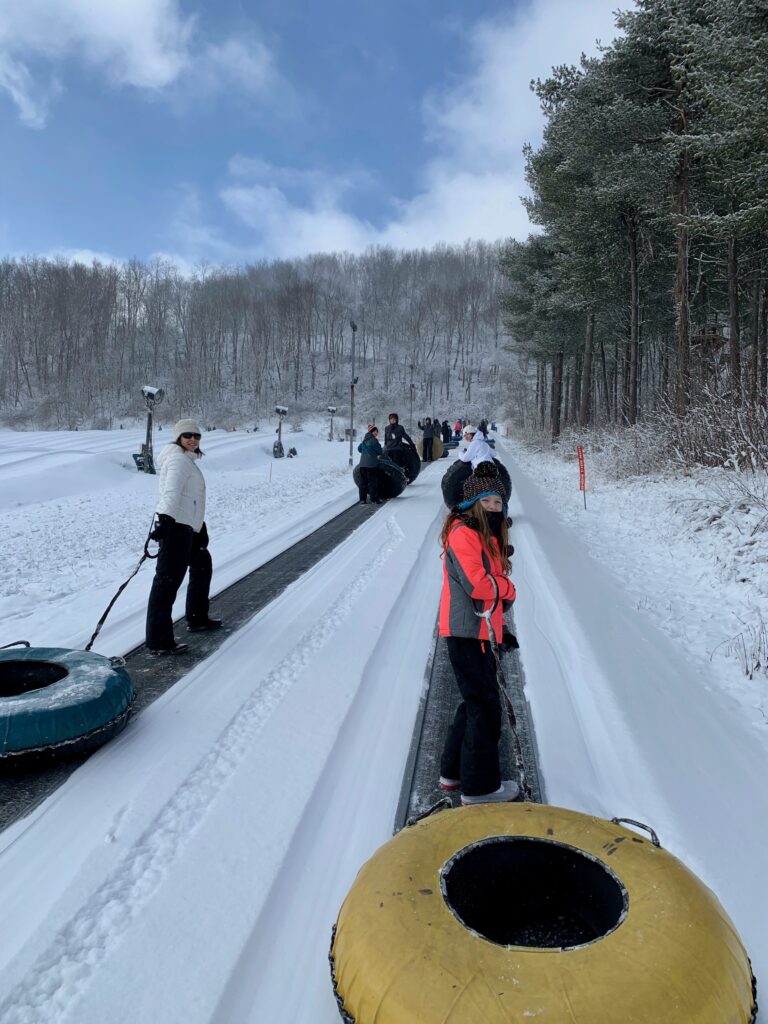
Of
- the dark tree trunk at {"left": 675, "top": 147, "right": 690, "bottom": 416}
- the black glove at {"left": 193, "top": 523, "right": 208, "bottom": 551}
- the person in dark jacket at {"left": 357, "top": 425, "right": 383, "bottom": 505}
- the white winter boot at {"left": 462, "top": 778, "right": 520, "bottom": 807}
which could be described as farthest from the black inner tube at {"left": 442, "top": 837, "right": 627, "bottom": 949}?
the dark tree trunk at {"left": 675, "top": 147, "right": 690, "bottom": 416}

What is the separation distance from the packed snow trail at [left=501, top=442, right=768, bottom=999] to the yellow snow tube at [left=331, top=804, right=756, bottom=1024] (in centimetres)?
60

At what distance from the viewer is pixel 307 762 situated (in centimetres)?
344

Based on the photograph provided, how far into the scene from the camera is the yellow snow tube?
1.52m

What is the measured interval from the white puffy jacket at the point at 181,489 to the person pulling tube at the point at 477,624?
275cm

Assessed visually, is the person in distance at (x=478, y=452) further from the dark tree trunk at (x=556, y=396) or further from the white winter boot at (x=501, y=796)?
the dark tree trunk at (x=556, y=396)

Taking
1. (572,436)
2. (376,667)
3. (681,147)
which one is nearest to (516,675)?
(376,667)

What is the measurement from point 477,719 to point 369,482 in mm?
11044

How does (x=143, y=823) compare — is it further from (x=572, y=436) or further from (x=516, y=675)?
(x=572, y=436)

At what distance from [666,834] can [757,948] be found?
0.62 meters

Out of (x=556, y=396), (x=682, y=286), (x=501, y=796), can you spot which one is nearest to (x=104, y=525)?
(x=501, y=796)

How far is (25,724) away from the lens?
328 centimetres

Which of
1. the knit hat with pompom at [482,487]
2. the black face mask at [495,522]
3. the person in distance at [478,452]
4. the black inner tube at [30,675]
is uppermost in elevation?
the person in distance at [478,452]

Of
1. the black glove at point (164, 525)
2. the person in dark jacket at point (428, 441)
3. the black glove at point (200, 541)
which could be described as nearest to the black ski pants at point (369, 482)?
the black glove at point (200, 541)

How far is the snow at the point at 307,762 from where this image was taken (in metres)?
2.21
